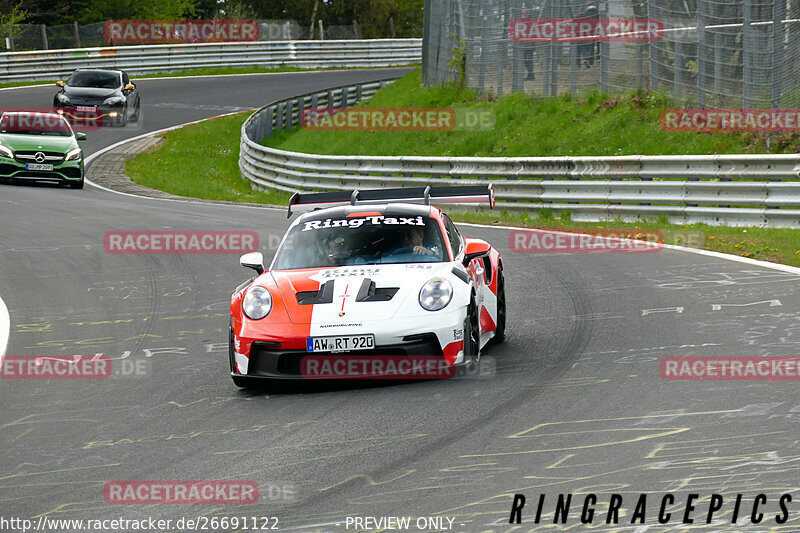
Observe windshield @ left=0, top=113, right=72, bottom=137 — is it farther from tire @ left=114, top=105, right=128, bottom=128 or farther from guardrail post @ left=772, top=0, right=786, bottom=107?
guardrail post @ left=772, top=0, right=786, bottom=107

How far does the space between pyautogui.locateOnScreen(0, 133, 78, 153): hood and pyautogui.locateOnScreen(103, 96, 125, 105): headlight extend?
343 inches

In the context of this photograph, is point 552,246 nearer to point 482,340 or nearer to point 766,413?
point 482,340

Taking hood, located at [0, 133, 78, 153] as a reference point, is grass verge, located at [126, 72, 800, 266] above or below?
below

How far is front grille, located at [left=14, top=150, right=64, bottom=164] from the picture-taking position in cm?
2441

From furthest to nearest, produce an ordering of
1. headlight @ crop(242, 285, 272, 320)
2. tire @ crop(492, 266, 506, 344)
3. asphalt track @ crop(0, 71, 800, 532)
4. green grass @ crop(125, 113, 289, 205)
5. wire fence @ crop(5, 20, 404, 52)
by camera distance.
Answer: wire fence @ crop(5, 20, 404, 52)
green grass @ crop(125, 113, 289, 205)
tire @ crop(492, 266, 506, 344)
headlight @ crop(242, 285, 272, 320)
asphalt track @ crop(0, 71, 800, 532)

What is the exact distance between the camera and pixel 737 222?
53.5 ft

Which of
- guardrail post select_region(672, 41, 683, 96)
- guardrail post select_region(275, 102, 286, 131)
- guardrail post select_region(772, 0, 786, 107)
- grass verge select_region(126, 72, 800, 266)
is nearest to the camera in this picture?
grass verge select_region(126, 72, 800, 266)

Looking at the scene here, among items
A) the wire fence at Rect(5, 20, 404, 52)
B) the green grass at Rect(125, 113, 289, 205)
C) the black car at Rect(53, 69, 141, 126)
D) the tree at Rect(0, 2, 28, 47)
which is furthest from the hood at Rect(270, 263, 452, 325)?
the tree at Rect(0, 2, 28, 47)

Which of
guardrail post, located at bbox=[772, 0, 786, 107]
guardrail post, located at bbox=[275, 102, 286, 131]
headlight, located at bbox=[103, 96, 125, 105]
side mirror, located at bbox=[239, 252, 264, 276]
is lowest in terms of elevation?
guardrail post, located at bbox=[275, 102, 286, 131]

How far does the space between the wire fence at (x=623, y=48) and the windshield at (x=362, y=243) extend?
1222 cm

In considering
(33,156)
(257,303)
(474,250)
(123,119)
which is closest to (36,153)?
(33,156)

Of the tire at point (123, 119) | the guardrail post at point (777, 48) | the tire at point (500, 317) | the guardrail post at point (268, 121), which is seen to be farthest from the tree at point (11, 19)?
the tire at point (500, 317)

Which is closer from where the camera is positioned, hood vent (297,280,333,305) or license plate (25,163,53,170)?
hood vent (297,280,333,305)

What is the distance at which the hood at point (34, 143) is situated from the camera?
24.5 metres
